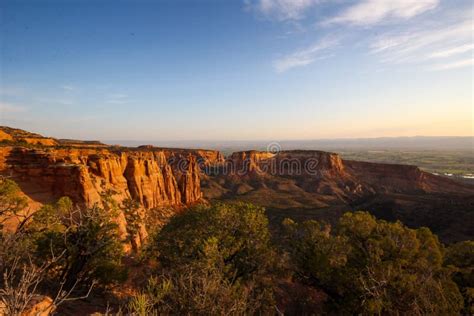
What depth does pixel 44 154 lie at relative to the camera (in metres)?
40.5

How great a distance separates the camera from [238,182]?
131000 millimetres

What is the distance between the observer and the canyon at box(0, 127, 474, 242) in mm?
39719

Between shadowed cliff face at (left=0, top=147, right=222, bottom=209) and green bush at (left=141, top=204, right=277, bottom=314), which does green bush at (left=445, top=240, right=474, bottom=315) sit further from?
shadowed cliff face at (left=0, top=147, right=222, bottom=209)

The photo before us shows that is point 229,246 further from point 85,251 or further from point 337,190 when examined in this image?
point 337,190

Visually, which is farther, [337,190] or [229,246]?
[337,190]

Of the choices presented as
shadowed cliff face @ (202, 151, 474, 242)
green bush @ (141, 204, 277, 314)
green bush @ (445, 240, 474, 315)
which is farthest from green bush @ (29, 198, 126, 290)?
shadowed cliff face @ (202, 151, 474, 242)

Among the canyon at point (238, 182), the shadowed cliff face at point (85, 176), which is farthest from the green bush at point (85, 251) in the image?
the shadowed cliff face at point (85, 176)

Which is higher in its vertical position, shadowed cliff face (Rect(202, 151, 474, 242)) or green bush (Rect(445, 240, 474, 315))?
green bush (Rect(445, 240, 474, 315))

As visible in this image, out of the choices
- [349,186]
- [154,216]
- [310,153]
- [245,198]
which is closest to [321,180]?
[349,186]

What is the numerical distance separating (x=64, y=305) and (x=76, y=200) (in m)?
27.1

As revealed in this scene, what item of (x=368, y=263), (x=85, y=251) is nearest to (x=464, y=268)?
(x=368, y=263)

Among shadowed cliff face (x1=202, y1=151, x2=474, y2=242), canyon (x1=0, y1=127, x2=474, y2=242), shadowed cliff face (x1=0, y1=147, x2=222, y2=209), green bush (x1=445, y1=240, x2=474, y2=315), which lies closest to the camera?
green bush (x1=445, y1=240, x2=474, y2=315)

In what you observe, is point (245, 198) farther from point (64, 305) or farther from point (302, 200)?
point (64, 305)

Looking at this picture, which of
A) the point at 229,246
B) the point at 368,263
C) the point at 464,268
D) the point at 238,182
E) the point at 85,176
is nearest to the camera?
the point at 368,263
